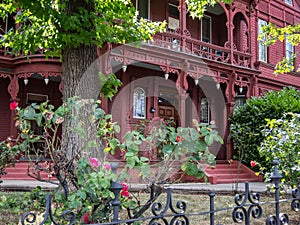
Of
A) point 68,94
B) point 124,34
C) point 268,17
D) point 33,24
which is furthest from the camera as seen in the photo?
point 268,17

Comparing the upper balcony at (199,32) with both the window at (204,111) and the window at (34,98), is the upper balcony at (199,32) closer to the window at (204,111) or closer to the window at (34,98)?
the window at (34,98)

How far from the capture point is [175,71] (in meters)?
12.7

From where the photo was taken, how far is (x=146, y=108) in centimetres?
1429

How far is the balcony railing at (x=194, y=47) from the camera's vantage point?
1263cm

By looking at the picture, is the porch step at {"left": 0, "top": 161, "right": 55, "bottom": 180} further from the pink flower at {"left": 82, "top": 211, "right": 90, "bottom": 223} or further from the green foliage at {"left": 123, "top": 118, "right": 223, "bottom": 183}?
the green foliage at {"left": 123, "top": 118, "right": 223, "bottom": 183}

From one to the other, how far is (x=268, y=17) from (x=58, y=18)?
51.4ft

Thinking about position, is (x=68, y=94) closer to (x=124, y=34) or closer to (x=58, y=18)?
(x=58, y=18)

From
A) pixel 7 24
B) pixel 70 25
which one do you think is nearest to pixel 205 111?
pixel 7 24

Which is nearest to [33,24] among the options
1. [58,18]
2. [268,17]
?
[58,18]

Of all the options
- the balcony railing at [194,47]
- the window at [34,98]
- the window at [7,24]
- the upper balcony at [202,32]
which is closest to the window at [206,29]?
the upper balcony at [202,32]

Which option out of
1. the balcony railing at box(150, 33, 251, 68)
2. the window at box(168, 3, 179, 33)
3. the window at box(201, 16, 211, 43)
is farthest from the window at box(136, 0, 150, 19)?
the window at box(201, 16, 211, 43)

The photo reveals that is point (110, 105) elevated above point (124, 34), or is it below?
below

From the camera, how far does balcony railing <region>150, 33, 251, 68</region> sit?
12.6m

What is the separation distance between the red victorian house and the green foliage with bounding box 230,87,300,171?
0.70 m
